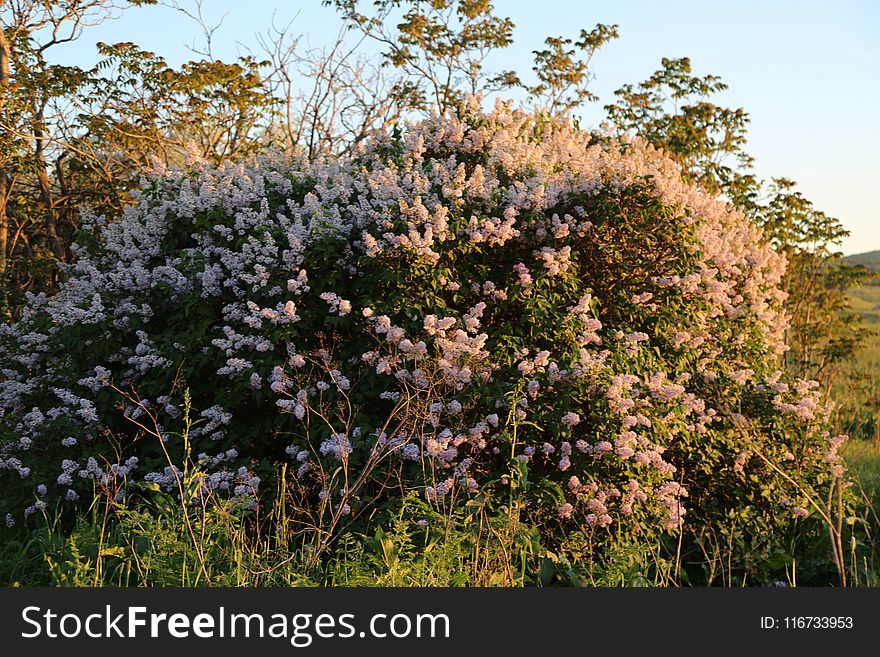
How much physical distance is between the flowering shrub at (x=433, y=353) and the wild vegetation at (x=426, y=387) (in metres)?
0.02

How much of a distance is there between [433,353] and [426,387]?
340 mm

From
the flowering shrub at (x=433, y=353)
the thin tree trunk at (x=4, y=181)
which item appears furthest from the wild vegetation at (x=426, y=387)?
the thin tree trunk at (x=4, y=181)

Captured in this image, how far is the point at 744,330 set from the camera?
7.05 meters

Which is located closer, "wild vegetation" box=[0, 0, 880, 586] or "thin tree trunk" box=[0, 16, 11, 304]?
"wild vegetation" box=[0, 0, 880, 586]

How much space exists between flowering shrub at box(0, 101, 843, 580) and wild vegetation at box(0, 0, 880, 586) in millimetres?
25

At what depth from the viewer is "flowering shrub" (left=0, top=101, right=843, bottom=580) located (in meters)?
5.38

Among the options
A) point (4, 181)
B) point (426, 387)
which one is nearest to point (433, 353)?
point (426, 387)

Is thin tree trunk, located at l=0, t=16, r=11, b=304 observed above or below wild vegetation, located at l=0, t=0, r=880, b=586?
above

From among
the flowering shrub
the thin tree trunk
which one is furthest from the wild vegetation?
the thin tree trunk

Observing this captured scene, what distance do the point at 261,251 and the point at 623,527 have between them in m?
3.01

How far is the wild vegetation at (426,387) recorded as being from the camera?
4.87m

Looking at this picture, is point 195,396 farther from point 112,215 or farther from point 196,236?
point 112,215

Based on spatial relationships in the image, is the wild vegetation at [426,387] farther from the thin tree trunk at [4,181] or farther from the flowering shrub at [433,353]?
the thin tree trunk at [4,181]

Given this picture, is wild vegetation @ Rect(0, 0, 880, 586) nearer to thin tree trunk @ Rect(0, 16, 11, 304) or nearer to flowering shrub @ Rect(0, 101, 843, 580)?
flowering shrub @ Rect(0, 101, 843, 580)
